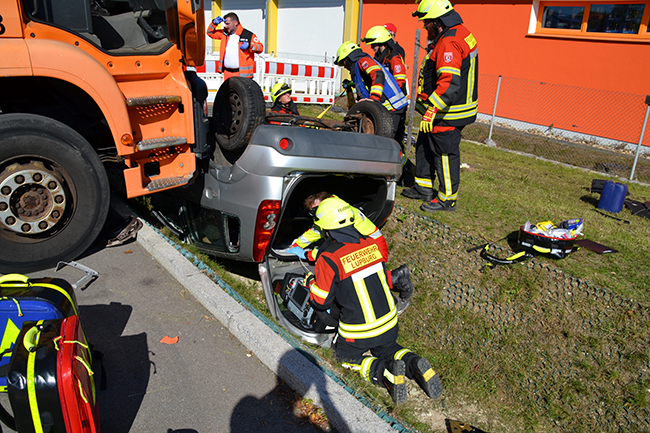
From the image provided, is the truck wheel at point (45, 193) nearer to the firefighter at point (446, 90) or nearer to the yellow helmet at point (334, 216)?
the yellow helmet at point (334, 216)

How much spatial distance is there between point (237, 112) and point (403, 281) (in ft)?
7.09

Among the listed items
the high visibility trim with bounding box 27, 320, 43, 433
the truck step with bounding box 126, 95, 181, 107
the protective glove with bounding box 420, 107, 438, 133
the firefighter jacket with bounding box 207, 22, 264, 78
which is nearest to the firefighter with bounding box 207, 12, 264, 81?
the firefighter jacket with bounding box 207, 22, 264, 78

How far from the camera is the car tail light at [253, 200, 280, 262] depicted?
3.46 metres

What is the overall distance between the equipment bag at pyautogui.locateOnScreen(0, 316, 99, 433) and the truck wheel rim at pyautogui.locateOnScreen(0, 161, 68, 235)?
1.55m

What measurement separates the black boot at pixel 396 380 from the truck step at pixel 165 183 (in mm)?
2154

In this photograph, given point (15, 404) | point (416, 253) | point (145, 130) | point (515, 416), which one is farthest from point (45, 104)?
point (515, 416)

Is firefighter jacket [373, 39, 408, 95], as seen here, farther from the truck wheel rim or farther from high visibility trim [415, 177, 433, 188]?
the truck wheel rim

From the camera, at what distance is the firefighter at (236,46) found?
8.28 m

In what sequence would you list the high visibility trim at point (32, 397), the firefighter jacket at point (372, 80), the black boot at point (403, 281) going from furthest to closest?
1. the firefighter jacket at point (372, 80)
2. the black boot at point (403, 281)
3. the high visibility trim at point (32, 397)

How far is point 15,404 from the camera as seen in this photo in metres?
1.94

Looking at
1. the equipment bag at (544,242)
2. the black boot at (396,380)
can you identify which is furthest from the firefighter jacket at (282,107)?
the black boot at (396,380)

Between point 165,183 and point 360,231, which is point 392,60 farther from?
point 165,183

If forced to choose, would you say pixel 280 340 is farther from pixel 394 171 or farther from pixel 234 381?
pixel 394 171

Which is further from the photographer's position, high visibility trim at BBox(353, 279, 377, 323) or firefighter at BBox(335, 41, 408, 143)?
firefighter at BBox(335, 41, 408, 143)
